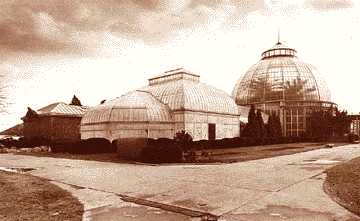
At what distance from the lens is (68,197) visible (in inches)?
465

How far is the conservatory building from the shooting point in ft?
135

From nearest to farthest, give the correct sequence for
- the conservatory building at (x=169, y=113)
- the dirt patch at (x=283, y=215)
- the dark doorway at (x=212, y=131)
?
the dirt patch at (x=283, y=215)
the conservatory building at (x=169, y=113)
the dark doorway at (x=212, y=131)

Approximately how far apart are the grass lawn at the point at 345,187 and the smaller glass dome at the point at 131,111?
27.5m

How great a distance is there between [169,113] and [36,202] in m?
33.3

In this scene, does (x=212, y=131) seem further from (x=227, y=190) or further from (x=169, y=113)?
(x=227, y=190)

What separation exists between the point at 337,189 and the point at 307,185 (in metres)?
1.22

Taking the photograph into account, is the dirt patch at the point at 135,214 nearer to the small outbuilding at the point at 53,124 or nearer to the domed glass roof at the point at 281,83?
the small outbuilding at the point at 53,124

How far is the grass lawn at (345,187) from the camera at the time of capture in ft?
33.2

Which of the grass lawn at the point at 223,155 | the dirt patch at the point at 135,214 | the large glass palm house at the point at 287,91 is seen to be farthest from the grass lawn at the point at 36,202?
the large glass palm house at the point at 287,91

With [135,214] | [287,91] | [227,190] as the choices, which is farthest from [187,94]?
[135,214]

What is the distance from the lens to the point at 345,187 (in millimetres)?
12625

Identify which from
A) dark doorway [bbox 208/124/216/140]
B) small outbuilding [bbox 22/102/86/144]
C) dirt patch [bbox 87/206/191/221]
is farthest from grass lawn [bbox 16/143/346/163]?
small outbuilding [bbox 22/102/86/144]

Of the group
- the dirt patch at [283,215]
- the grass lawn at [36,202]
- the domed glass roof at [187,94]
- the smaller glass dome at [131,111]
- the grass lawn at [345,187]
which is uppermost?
the domed glass roof at [187,94]

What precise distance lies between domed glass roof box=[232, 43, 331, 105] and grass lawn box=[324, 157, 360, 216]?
54030mm
